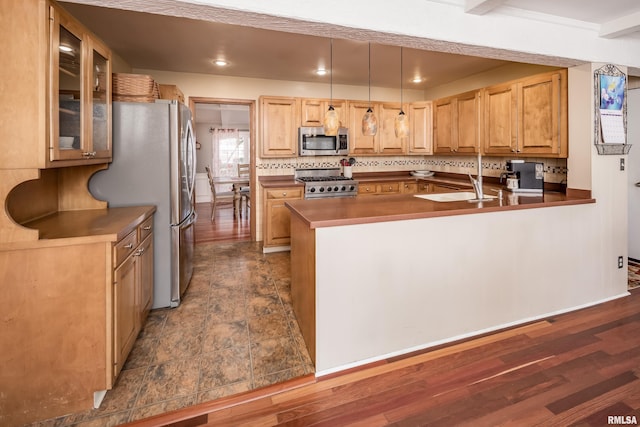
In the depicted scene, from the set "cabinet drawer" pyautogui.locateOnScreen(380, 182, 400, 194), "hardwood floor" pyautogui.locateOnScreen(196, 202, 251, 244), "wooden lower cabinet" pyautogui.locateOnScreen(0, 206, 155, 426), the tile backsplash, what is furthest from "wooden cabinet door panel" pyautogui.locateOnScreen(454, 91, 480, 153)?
"wooden lower cabinet" pyautogui.locateOnScreen(0, 206, 155, 426)

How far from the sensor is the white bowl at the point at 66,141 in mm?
1784

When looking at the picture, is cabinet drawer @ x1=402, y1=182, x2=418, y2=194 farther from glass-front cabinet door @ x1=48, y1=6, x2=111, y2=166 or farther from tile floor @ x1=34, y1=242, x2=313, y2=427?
glass-front cabinet door @ x1=48, y1=6, x2=111, y2=166

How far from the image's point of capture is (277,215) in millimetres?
4648

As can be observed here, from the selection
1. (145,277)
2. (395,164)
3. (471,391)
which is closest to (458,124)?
(395,164)

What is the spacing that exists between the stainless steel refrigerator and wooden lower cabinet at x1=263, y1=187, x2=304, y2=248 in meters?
1.66

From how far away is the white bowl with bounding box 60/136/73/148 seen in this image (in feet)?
5.85

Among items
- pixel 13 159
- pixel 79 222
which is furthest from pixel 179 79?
pixel 13 159

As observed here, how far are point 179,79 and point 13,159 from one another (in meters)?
3.53

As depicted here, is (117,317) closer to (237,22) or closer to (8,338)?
(8,338)

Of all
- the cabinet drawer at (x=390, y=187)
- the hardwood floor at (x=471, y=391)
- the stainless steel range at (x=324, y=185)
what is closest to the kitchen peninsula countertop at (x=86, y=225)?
the hardwood floor at (x=471, y=391)

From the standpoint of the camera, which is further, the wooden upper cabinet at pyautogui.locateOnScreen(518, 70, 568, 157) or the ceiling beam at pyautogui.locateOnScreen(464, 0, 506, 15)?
the wooden upper cabinet at pyautogui.locateOnScreen(518, 70, 568, 157)

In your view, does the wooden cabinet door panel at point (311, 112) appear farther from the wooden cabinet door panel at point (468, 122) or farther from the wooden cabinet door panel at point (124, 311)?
the wooden cabinet door panel at point (124, 311)

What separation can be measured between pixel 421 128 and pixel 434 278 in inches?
140

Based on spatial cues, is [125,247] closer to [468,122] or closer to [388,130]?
[468,122]
